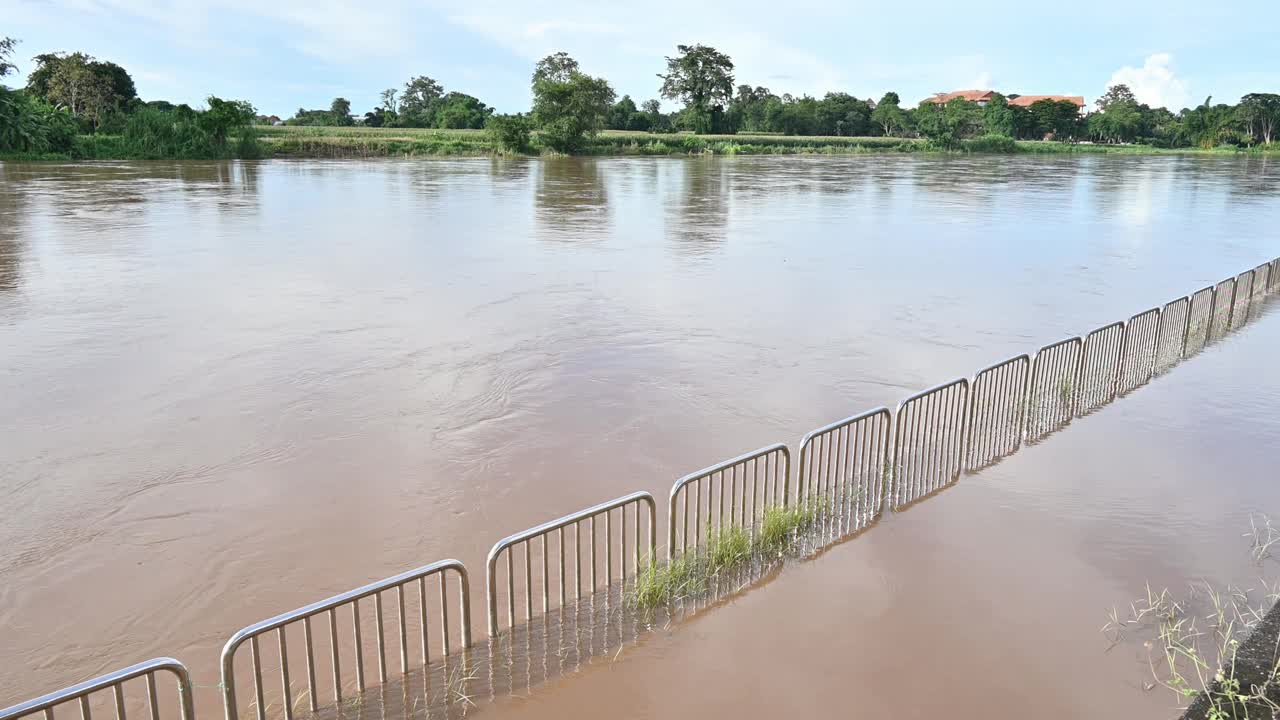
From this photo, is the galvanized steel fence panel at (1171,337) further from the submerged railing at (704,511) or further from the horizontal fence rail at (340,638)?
the horizontal fence rail at (340,638)

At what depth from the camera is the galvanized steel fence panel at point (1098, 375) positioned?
32.4ft

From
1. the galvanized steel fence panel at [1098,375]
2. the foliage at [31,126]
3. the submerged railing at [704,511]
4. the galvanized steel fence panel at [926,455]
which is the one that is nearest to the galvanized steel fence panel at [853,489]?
the submerged railing at [704,511]

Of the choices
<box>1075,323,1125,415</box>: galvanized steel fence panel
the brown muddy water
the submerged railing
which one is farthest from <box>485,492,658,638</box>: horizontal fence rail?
<box>1075,323,1125,415</box>: galvanized steel fence panel

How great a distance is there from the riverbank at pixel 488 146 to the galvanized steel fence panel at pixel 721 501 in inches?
2127

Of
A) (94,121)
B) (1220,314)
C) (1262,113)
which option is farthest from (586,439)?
(1262,113)

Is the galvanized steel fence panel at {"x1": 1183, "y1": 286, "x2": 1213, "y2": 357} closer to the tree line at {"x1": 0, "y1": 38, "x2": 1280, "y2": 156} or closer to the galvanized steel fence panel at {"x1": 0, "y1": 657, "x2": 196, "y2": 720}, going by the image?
the galvanized steel fence panel at {"x1": 0, "y1": 657, "x2": 196, "y2": 720}

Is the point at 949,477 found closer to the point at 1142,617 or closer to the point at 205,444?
the point at 1142,617

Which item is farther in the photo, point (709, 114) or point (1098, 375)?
point (709, 114)

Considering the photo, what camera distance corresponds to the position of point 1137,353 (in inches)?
451

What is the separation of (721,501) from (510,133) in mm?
60928

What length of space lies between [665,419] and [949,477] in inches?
115

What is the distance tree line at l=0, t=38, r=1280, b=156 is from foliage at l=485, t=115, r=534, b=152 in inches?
3.3

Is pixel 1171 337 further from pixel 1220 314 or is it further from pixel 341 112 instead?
pixel 341 112

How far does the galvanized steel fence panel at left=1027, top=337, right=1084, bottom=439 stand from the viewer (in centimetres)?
913
